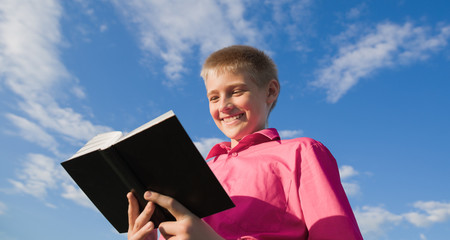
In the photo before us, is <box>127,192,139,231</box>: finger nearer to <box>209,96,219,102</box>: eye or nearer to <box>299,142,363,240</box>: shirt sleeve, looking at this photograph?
<box>299,142,363,240</box>: shirt sleeve

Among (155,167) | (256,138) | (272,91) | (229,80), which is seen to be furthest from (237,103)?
(155,167)

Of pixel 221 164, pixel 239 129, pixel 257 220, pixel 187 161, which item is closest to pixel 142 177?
pixel 187 161

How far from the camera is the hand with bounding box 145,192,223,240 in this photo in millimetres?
1610

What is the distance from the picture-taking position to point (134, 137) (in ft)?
4.91

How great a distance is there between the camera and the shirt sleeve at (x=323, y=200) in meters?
1.77

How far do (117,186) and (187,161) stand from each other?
0.48 m

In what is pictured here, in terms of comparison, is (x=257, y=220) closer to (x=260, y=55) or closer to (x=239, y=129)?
(x=239, y=129)

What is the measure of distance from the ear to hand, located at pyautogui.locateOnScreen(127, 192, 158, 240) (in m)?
1.44

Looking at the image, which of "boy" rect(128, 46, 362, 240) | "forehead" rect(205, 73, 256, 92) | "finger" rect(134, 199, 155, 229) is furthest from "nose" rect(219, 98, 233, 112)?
"finger" rect(134, 199, 155, 229)

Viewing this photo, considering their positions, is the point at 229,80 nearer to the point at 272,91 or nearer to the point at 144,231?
the point at 272,91

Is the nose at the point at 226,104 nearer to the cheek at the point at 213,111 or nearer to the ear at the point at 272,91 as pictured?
the cheek at the point at 213,111

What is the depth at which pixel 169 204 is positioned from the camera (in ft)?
5.28

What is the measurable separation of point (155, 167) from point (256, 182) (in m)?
0.72

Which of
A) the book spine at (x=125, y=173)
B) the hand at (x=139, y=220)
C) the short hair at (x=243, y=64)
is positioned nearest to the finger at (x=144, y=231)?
the hand at (x=139, y=220)
